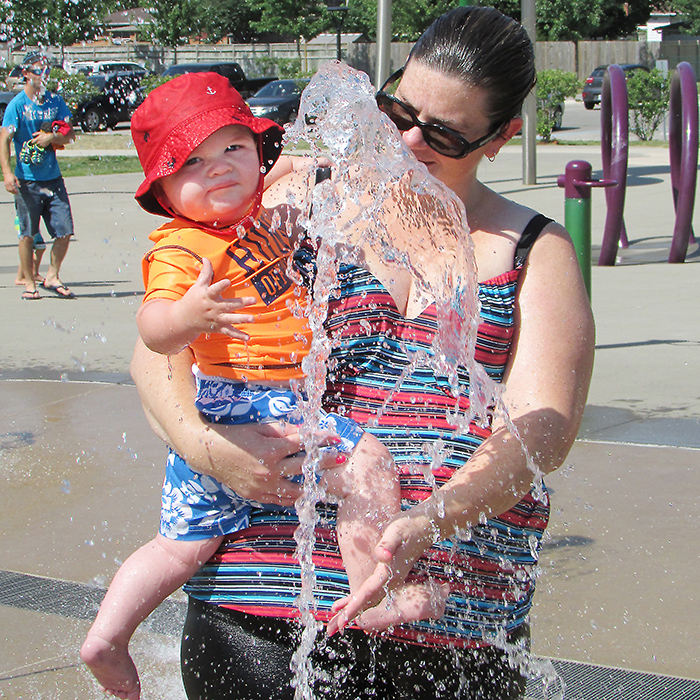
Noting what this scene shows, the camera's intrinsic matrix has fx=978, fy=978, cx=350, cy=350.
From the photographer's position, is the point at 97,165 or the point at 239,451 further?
the point at 97,165

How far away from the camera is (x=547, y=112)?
2339cm

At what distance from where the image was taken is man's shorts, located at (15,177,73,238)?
7.99 metres

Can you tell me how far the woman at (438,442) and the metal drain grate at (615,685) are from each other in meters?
1.01

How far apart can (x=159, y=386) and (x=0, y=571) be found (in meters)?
2.08

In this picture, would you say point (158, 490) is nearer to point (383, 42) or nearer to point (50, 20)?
point (383, 42)

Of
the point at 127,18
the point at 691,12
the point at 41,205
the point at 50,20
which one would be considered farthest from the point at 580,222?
the point at 691,12

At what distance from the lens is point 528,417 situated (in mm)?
1647

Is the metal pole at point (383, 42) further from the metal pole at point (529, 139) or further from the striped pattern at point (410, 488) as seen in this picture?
the metal pole at point (529, 139)

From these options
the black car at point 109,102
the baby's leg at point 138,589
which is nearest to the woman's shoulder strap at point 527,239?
the baby's leg at point 138,589

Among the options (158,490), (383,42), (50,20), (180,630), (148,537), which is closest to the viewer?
(180,630)

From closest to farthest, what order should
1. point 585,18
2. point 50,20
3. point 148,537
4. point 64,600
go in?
point 64,600
point 148,537
point 50,20
point 585,18

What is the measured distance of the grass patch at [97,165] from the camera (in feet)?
60.6

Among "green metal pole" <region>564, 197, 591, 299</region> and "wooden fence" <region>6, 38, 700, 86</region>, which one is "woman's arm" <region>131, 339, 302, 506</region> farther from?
"wooden fence" <region>6, 38, 700, 86</region>

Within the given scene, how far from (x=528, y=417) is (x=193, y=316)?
0.58 meters
